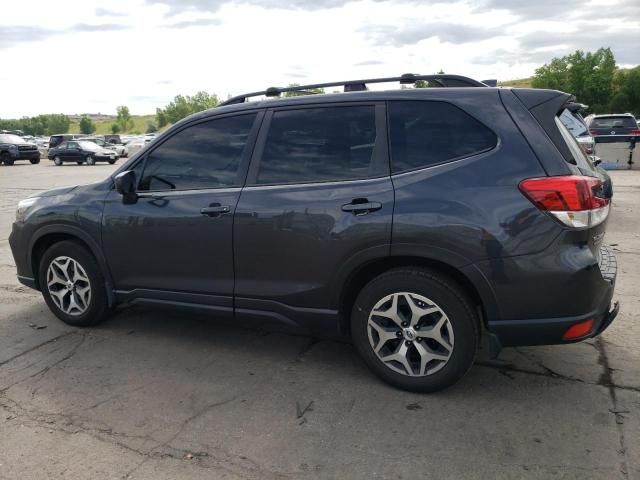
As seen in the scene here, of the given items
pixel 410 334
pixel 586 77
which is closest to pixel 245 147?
pixel 410 334

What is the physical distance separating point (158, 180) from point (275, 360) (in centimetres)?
160

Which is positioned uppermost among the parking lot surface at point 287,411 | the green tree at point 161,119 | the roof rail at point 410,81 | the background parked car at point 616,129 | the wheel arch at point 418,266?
the green tree at point 161,119

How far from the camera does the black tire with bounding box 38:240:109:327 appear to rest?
14.9 ft

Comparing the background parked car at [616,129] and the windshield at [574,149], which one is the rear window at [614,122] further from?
the windshield at [574,149]

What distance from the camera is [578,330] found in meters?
3.12

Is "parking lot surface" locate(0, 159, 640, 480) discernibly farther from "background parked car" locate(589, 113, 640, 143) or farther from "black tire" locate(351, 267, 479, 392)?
"background parked car" locate(589, 113, 640, 143)

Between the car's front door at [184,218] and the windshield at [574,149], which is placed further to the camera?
the car's front door at [184,218]

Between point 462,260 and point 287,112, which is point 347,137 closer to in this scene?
point 287,112

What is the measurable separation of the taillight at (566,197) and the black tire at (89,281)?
3.30 m

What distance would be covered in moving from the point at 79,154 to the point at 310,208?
107 feet

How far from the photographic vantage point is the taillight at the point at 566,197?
301 centimetres

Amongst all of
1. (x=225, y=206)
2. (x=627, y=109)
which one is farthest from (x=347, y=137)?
(x=627, y=109)

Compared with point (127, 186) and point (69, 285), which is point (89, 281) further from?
point (127, 186)

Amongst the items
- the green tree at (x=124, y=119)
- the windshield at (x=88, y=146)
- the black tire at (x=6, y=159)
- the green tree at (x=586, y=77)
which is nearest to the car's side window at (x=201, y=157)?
the black tire at (x=6, y=159)
